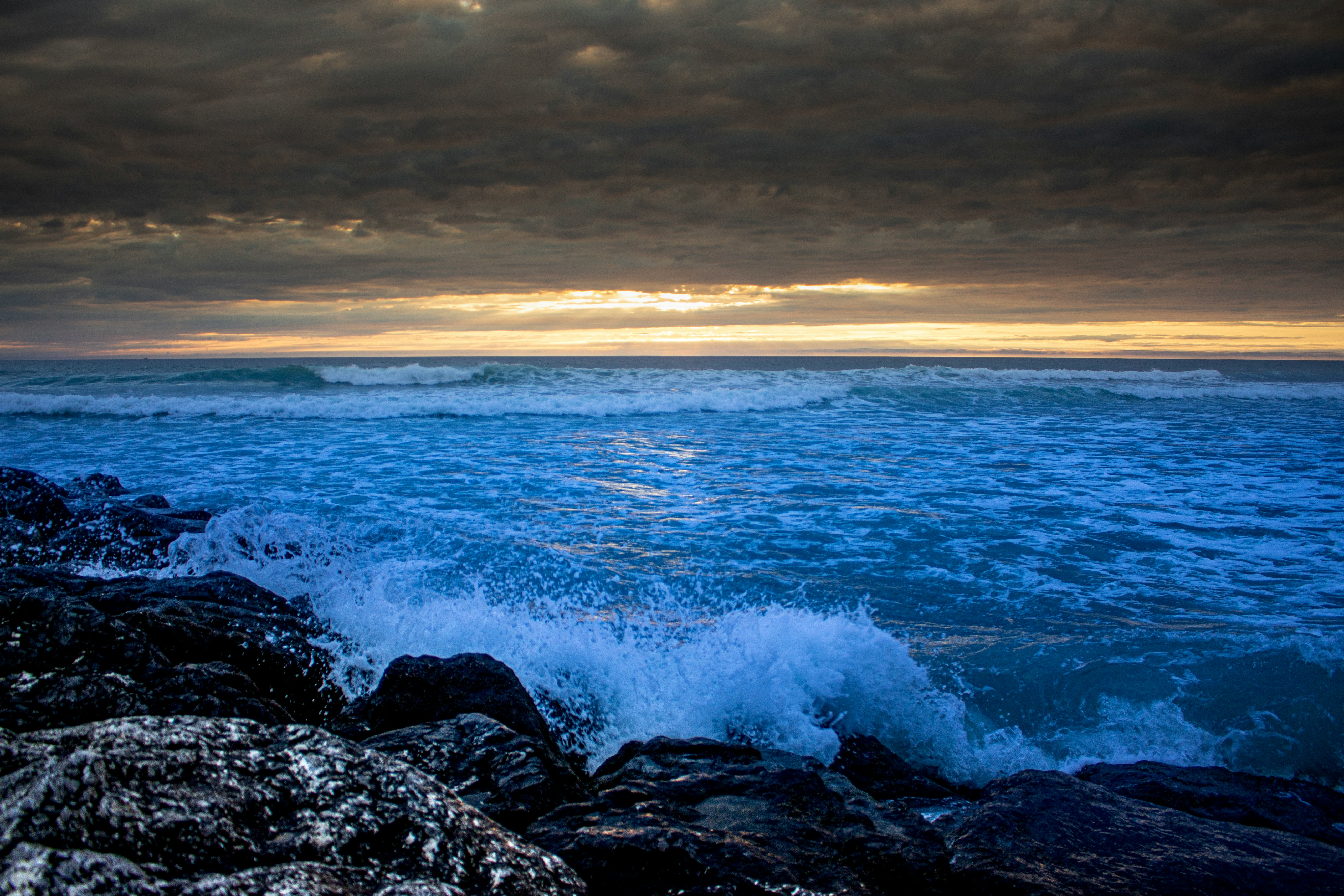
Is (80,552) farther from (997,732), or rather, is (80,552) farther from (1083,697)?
(1083,697)

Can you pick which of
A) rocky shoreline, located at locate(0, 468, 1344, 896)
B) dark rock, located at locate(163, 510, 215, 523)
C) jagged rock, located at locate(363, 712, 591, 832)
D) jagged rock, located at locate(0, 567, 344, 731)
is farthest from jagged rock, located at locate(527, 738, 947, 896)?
dark rock, located at locate(163, 510, 215, 523)

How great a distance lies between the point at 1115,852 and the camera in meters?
2.65

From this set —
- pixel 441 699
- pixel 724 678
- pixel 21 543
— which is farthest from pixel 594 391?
pixel 441 699

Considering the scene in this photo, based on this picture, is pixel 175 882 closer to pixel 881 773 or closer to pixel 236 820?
pixel 236 820

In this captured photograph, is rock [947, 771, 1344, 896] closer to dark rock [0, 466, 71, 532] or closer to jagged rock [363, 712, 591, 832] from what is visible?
jagged rock [363, 712, 591, 832]

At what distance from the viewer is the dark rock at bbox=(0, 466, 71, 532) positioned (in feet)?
24.9

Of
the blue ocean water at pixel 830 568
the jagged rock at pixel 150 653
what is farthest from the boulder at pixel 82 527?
the jagged rock at pixel 150 653

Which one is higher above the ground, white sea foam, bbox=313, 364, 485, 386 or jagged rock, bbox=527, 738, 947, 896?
white sea foam, bbox=313, 364, 485, 386

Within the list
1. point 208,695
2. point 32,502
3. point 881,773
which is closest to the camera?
point 208,695

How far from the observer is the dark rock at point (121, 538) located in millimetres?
6781

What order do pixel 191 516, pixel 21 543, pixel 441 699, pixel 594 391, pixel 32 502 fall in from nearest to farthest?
pixel 441 699 < pixel 21 543 < pixel 32 502 < pixel 191 516 < pixel 594 391

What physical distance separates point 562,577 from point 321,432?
12.8 m

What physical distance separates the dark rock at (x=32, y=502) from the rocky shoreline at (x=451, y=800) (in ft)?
11.2

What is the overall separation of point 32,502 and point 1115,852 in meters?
10.3
